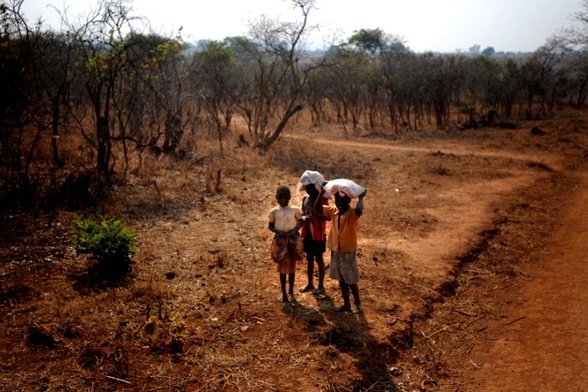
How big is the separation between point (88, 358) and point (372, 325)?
7.81ft

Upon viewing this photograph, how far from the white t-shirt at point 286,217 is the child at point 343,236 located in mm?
203

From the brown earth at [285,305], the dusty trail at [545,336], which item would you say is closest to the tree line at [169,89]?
the brown earth at [285,305]

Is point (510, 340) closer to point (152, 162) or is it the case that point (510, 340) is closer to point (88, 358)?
point (88, 358)

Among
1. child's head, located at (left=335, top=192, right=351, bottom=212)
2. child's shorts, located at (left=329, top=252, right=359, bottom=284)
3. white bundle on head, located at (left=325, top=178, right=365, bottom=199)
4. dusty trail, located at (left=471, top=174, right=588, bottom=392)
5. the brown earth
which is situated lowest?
dusty trail, located at (left=471, top=174, right=588, bottom=392)

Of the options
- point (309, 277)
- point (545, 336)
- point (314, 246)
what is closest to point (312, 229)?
point (314, 246)

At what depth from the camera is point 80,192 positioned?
670 cm

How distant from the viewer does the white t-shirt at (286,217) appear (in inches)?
159

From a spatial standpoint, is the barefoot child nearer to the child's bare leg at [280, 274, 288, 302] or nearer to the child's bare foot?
the child's bare foot

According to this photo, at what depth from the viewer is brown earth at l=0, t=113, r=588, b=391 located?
3383 mm

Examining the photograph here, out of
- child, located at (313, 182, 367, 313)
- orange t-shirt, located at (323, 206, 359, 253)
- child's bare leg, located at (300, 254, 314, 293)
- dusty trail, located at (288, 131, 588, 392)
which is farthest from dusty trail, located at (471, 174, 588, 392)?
child's bare leg, located at (300, 254, 314, 293)

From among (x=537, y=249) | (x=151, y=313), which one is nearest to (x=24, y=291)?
(x=151, y=313)

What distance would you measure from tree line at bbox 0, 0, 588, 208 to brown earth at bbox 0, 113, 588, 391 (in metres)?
1.59

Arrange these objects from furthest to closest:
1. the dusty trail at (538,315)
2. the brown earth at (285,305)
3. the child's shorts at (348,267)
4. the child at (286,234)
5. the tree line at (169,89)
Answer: the tree line at (169,89) < the child at (286,234) < the child's shorts at (348,267) < the dusty trail at (538,315) < the brown earth at (285,305)

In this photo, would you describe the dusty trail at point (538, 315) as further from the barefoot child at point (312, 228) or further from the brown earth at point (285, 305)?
the barefoot child at point (312, 228)
